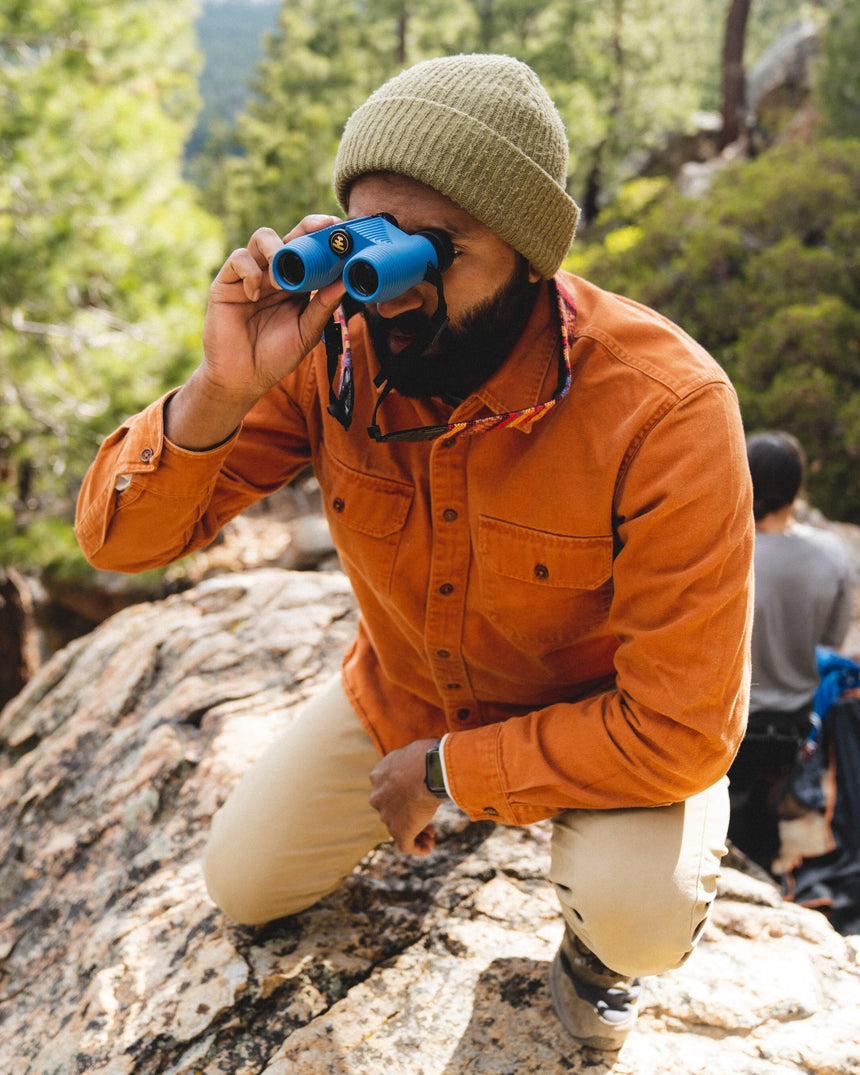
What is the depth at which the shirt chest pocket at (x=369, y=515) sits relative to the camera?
1.81 meters

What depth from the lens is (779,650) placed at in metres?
3.36

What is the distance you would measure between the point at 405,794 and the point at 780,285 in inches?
261

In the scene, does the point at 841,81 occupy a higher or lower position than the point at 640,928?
lower

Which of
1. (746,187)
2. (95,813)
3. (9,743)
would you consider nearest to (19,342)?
(9,743)

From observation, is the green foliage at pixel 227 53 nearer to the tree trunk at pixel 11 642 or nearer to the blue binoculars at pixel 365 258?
the tree trunk at pixel 11 642

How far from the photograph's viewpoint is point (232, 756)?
2.72m

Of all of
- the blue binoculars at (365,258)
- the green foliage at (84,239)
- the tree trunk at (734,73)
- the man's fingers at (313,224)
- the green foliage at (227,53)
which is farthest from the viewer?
the green foliage at (227,53)

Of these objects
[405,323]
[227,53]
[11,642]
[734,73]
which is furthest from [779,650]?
[227,53]

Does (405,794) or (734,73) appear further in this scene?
(734,73)

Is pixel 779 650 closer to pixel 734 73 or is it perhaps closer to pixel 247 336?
pixel 247 336

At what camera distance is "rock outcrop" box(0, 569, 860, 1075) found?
5.88 feet

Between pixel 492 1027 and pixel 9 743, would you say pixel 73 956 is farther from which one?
pixel 9 743

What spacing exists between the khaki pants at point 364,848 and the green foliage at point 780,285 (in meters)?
4.86

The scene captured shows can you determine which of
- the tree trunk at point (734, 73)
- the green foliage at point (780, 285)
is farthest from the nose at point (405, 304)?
the tree trunk at point (734, 73)
